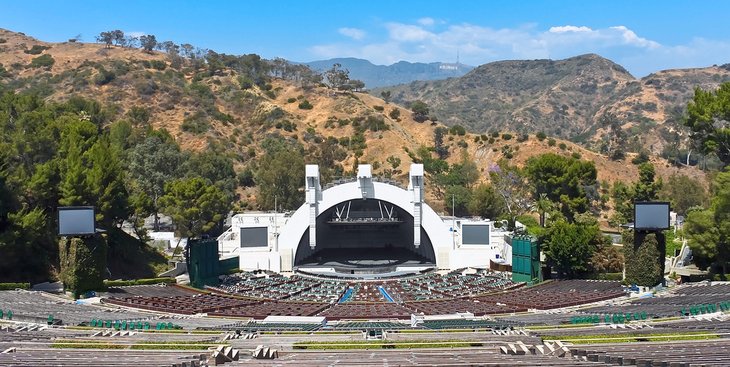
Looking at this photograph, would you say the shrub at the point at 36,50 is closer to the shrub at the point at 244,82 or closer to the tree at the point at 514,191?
the shrub at the point at 244,82

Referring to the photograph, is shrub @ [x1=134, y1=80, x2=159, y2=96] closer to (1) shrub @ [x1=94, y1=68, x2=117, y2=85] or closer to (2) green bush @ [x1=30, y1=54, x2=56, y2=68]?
(1) shrub @ [x1=94, y1=68, x2=117, y2=85]

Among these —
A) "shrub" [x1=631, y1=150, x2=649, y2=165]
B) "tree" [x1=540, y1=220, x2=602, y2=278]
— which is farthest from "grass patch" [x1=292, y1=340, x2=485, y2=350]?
"shrub" [x1=631, y1=150, x2=649, y2=165]

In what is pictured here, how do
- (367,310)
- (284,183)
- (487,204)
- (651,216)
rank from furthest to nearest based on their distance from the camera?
1. (284,183)
2. (487,204)
3. (651,216)
4. (367,310)

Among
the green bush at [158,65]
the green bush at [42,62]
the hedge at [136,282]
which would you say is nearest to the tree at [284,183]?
the hedge at [136,282]

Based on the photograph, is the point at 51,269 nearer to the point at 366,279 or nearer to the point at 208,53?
the point at 366,279

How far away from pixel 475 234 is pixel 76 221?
112ft

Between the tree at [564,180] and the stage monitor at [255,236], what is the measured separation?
102 feet

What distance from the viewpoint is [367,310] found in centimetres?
3644

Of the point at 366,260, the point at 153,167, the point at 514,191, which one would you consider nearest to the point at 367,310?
the point at 366,260

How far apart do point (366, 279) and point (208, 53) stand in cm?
11888

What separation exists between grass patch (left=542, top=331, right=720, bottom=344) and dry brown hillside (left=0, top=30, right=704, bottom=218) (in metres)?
79.3

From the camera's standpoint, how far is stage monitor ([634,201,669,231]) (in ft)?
137

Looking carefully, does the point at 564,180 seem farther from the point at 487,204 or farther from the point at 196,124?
the point at 196,124

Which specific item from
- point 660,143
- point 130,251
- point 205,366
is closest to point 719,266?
point 205,366
